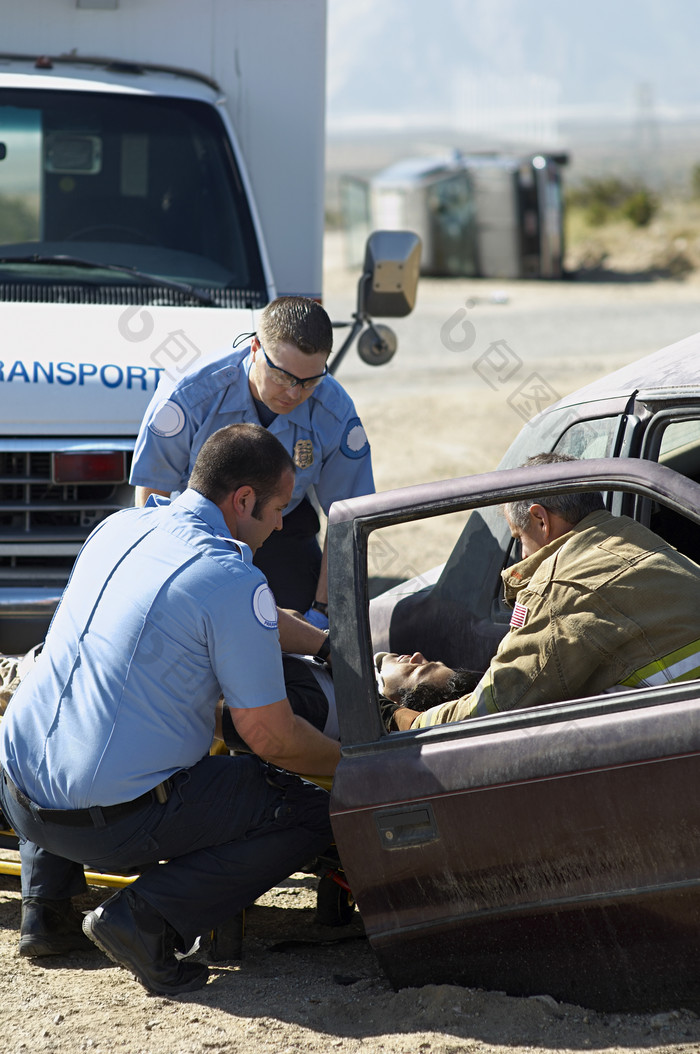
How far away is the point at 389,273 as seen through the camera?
5.55 metres

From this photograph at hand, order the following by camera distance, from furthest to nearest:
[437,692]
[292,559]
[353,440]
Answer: [292,559]
[353,440]
[437,692]

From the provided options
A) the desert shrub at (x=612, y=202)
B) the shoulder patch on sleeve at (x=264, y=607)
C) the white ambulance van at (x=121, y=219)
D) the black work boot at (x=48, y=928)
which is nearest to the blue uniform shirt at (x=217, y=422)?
the white ambulance van at (x=121, y=219)

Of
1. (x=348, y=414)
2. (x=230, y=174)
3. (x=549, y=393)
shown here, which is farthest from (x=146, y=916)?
(x=549, y=393)

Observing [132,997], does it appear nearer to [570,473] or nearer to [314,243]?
[570,473]

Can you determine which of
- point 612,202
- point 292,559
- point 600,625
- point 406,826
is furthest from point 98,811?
point 612,202

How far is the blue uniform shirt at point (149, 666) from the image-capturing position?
3.12m

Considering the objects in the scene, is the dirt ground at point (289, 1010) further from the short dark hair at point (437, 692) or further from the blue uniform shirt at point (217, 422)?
the blue uniform shirt at point (217, 422)

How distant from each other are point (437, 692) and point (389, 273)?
2.55 metres

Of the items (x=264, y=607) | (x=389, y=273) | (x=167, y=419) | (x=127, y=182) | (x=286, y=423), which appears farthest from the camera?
(x=127, y=182)

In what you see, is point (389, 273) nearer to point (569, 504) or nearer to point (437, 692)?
point (437, 692)

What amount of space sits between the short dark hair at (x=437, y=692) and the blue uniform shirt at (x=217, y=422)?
0.99 metres

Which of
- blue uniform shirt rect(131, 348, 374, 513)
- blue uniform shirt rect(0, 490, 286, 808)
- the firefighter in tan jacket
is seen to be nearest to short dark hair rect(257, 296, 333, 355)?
blue uniform shirt rect(131, 348, 374, 513)

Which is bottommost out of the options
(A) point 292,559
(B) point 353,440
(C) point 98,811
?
(C) point 98,811

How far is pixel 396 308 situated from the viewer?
5.71 metres
